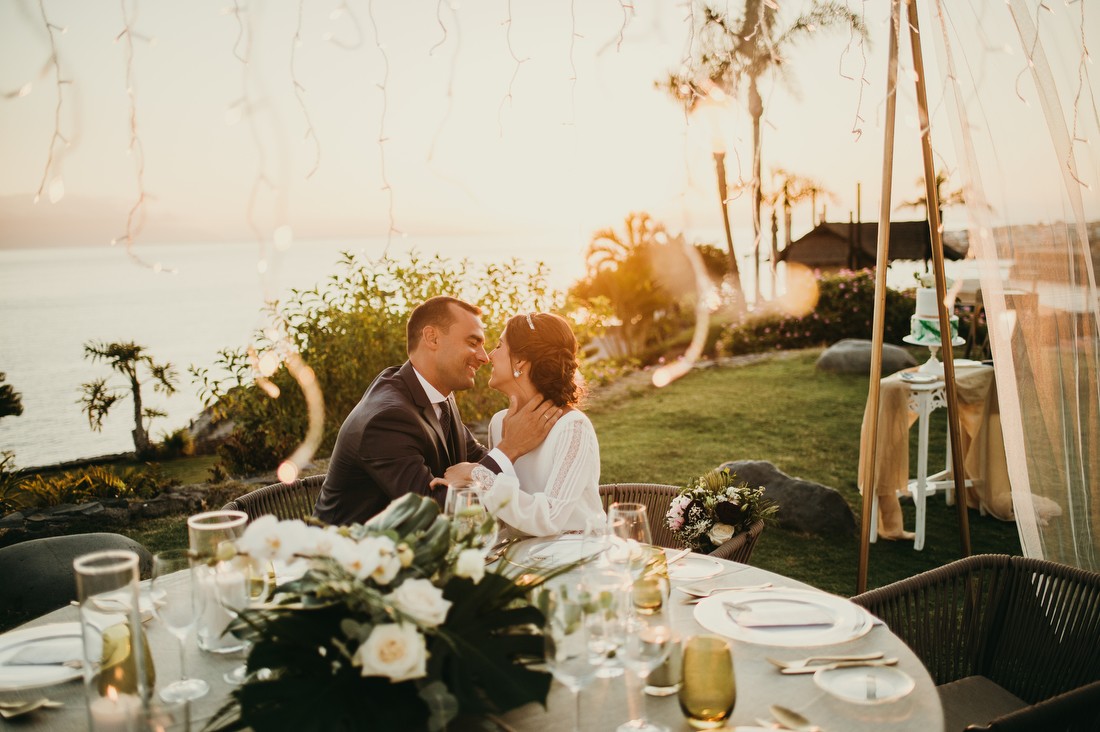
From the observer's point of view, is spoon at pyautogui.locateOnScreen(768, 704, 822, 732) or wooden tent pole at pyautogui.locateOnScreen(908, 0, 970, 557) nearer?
spoon at pyautogui.locateOnScreen(768, 704, 822, 732)

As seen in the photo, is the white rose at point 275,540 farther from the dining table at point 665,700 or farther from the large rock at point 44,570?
the large rock at point 44,570

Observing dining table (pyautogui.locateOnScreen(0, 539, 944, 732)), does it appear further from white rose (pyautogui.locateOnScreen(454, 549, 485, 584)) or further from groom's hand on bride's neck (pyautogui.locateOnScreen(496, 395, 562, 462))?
groom's hand on bride's neck (pyautogui.locateOnScreen(496, 395, 562, 462))

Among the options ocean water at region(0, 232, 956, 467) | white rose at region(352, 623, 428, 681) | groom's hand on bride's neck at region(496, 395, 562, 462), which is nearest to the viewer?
white rose at region(352, 623, 428, 681)

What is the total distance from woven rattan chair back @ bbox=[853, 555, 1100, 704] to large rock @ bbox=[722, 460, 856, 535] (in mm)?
2685

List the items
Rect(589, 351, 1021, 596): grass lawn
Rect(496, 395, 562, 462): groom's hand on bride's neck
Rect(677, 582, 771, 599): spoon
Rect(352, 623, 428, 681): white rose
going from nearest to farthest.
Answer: Rect(352, 623, 428, 681): white rose < Rect(677, 582, 771, 599): spoon < Rect(496, 395, 562, 462): groom's hand on bride's neck < Rect(589, 351, 1021, 596): grass lawn

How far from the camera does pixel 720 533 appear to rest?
10.3 feet

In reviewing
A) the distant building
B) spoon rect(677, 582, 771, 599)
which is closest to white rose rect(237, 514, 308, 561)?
spoon rect(677, 582, 771, 599)

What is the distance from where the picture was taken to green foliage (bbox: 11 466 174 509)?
217 inches

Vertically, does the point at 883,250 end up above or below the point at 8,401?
above

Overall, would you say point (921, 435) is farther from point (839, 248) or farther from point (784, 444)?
point (839, 248)

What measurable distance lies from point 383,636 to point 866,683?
898 mm

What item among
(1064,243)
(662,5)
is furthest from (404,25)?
(1064,243)

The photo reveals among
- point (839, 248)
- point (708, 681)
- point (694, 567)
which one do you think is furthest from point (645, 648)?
point (839, 248)

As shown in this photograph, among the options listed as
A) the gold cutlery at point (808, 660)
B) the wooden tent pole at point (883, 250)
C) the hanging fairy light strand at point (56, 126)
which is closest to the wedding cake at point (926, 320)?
the wooden tent pole at point (883, 250)
